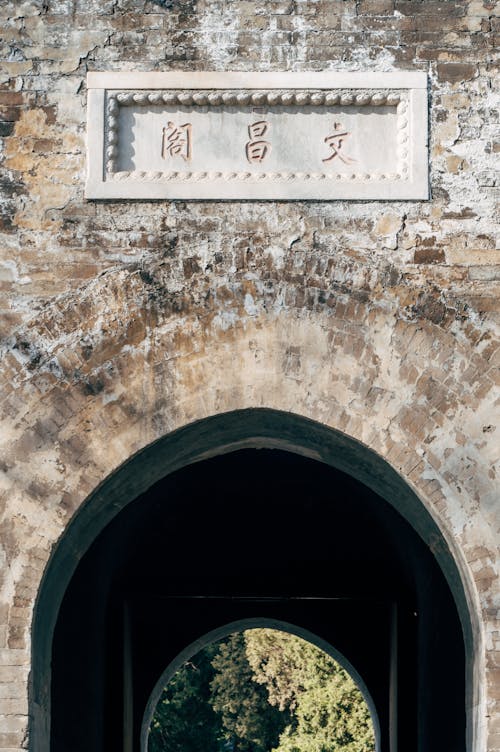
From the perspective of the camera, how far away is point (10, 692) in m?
5.70

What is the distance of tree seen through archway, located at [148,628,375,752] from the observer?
20.9 m

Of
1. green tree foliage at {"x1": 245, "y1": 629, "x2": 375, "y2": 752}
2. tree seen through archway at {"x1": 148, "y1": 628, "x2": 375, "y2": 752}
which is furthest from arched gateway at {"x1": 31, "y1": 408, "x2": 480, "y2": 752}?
tree seen through archway at {"x1": 148, "y1": 628, "x2": 375, "y2": 752}

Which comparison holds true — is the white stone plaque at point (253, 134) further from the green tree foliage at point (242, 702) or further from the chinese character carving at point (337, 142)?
the green tree foliage at point (242, 702)

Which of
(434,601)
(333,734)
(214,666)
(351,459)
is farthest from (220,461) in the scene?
(214,666)

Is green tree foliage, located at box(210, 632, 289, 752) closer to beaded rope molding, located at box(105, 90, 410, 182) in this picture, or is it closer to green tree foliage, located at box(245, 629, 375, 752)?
green tree foliage, located at box(245, 629, 375, 752)

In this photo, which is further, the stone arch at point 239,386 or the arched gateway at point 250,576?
the arched gateway at point 250,576

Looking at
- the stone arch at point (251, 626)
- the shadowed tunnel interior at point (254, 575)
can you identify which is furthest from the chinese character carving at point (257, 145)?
the stone arch at point (251, 626)

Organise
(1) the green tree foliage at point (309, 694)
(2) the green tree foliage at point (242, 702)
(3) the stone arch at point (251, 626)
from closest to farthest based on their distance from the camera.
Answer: (3) the stone arch at point (251, 626) → (1) the green tree foliage at point (309, 694) → (2) the green tree foliage at point (242, 702)

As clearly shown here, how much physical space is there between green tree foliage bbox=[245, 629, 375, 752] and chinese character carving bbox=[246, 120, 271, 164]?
15.3 m

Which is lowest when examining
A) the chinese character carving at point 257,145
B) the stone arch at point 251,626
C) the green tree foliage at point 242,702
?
the stone arch at point 251,626

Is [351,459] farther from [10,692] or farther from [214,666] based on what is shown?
[214,666]

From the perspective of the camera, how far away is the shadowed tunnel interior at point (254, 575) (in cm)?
796

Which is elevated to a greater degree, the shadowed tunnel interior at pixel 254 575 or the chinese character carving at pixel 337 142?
the chinese character carving at pixel 337 142

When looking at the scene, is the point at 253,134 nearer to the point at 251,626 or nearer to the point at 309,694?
the point at 251,626
